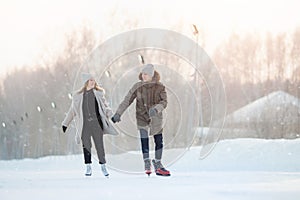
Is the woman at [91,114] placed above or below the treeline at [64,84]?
below

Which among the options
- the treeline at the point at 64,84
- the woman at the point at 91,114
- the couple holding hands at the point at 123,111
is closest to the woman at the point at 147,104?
the couple holding hands at the point at 123,111

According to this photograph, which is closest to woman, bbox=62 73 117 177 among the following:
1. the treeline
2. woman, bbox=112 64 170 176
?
woman, bbox=112 64 170 176

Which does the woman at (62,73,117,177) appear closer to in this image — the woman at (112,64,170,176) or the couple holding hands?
the couple holding hands

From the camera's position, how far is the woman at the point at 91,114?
2.38m

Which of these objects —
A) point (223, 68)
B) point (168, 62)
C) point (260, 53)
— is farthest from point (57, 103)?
point (168, 62)

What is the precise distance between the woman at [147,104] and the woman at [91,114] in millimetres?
103

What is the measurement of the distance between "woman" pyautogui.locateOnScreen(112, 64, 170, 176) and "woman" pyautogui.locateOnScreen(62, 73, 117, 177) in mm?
103

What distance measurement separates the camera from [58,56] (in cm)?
764

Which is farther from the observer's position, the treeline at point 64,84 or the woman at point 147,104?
the treeline at point 64,84

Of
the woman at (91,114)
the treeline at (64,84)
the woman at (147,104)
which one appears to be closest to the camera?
the woman at (147,104)

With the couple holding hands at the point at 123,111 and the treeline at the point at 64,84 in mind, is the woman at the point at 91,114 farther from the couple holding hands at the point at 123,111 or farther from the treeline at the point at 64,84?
the treeline at the point at 64,84

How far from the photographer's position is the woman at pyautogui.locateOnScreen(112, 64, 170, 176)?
7.44 feet

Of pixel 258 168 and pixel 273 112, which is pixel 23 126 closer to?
pixel 273 112

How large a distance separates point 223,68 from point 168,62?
5.80 metres
